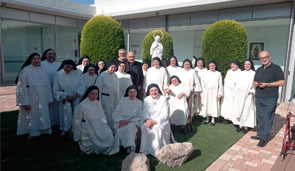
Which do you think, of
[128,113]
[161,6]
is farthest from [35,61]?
[161,6]

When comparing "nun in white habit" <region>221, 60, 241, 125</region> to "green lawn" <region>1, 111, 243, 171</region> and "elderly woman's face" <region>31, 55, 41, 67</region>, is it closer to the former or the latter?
"green lawn" <region>1, 111, 243, 171</region>

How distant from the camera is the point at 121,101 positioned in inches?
171

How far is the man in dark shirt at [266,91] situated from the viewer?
169 inches

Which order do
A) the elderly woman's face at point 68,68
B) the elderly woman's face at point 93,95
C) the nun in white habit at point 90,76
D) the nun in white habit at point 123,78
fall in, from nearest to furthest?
the elderly woman's face at point 93,95
the elderly woman's face at point 68,68
the nun in white habit at point 123,78
the nun in white habit at point 90,76

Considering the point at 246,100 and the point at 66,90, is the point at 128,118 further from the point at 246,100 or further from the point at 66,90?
the point at 246,100

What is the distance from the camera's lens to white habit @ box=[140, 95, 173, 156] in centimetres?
399

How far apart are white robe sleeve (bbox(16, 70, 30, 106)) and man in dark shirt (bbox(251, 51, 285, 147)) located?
194 inches

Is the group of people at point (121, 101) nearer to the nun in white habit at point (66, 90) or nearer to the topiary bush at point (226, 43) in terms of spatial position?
the nun in white habit at point (66, 90)

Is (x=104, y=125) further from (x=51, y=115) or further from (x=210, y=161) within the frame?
(x=210, y=161)

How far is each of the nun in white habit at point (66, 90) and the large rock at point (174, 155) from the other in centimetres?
242

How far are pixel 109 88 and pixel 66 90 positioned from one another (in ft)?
3.22

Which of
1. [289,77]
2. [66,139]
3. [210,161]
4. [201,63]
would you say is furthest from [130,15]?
[210,161]

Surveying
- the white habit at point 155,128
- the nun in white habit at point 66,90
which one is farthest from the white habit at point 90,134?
the nun in white habit at point 66,90

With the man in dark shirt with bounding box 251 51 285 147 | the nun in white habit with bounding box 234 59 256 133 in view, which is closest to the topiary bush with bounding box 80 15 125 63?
the nun in white habit with bounding box 234 59 256 133
